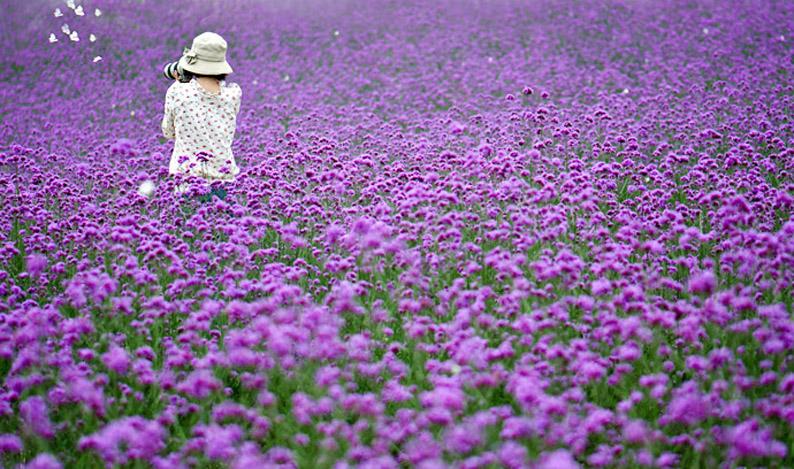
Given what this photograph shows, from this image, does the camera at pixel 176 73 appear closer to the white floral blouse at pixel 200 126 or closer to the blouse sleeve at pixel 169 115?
the white floral blouse at pixel 200 126

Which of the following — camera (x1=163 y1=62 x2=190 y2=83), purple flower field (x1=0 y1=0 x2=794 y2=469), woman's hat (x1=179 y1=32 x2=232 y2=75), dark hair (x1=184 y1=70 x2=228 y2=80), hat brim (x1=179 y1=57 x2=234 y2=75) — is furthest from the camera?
camera (x1=163 y1=62 x2=190 y2=83)

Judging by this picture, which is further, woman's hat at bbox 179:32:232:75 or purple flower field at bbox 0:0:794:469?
woman's hat at bbox 179:32:232:75

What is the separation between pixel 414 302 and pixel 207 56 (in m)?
3.60

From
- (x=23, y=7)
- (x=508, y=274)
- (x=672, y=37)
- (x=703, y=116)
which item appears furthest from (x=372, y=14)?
(x=508, y=274)

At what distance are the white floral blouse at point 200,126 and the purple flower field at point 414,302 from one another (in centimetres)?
34

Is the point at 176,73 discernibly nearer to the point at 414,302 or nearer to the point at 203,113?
the point at 203,113

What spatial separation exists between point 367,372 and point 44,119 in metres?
10.2

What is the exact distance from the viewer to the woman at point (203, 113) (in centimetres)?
632

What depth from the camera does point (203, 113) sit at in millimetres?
6445

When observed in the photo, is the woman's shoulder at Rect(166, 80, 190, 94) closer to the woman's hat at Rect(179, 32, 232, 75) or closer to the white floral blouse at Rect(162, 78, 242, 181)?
the white floral blouse at Rect(162, 78, 242, 181)

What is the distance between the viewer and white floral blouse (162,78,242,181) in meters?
6.39

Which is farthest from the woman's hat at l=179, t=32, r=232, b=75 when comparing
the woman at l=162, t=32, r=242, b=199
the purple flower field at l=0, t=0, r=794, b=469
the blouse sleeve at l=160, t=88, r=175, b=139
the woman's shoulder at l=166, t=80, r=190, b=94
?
the purple flower field at l=0, t=0, r=794, b=469

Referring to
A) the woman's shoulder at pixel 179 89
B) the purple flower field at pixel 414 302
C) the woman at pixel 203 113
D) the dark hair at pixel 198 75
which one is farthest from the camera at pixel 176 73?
the purple flower field at pixel 414 302

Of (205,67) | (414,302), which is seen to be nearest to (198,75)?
(205,67)
